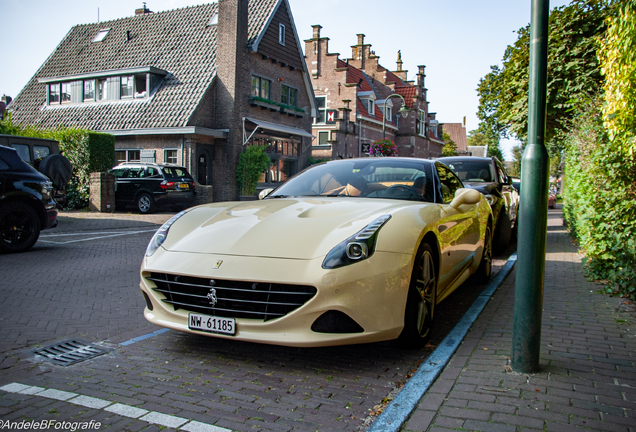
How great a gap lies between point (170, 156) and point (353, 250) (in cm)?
2179

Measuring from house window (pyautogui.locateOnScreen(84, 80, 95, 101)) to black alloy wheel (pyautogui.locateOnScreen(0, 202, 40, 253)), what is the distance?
2006 cm

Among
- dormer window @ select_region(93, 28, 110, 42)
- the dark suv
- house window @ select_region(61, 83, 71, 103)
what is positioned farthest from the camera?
dormer window @ select_region(93, 28, 110, 42)

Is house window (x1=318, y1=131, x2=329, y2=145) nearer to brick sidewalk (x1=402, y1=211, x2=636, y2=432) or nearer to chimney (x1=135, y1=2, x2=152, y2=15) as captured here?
chimney (x1=135, y1=2, x2=152, y2=15)

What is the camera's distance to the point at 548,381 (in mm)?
3135

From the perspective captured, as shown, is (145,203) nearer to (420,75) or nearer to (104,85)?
(104,85)

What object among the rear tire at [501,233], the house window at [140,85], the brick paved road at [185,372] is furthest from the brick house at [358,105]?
the brick paved road at [185,372]

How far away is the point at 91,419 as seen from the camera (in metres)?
2.65

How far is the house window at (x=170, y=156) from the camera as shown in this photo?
2353 cm

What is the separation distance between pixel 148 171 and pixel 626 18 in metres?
15.9

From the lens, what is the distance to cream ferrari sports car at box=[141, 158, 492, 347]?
3188 millimetres

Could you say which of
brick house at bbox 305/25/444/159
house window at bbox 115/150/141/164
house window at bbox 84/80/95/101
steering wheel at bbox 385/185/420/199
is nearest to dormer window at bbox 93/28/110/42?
house window at bbox 84/80/95/101

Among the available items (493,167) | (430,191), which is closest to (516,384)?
(430,191)

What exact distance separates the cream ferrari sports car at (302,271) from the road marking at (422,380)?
0.22m

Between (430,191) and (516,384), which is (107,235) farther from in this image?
(516,384)
